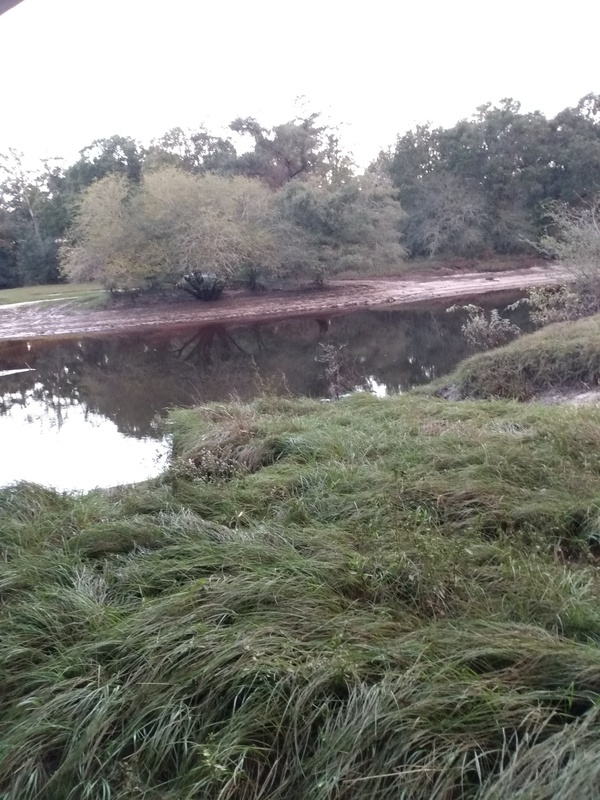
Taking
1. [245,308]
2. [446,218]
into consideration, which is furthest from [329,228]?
[446,218]

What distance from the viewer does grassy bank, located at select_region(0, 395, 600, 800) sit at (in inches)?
95.1

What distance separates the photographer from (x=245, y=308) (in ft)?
84.7

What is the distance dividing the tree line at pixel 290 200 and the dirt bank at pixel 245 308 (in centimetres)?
104

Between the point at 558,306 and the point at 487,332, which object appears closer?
the point at 487,332

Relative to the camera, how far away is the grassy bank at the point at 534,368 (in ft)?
31.7

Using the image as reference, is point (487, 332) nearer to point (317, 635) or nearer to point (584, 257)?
point (584, 257)

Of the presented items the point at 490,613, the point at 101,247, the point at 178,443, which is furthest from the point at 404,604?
the point at 101,247

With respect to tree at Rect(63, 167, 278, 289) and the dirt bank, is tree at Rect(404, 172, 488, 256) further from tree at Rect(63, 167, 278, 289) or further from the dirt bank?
tree at Rect(63, 167, 278, 289)

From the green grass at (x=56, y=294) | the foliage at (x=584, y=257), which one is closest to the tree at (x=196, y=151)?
the green grass at (x=56, y=294)

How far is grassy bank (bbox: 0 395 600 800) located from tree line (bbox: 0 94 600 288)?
1914 centimetres

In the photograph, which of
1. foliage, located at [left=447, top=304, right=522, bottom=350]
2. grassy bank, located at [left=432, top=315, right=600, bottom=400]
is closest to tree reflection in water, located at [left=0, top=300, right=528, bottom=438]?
foliage, located at [left=447, top=304, right=522, bottom=350]

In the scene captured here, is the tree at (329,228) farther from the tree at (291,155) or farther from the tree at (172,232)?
the tree at (291,155)

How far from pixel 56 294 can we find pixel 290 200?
462 inches

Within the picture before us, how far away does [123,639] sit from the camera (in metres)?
3.22
